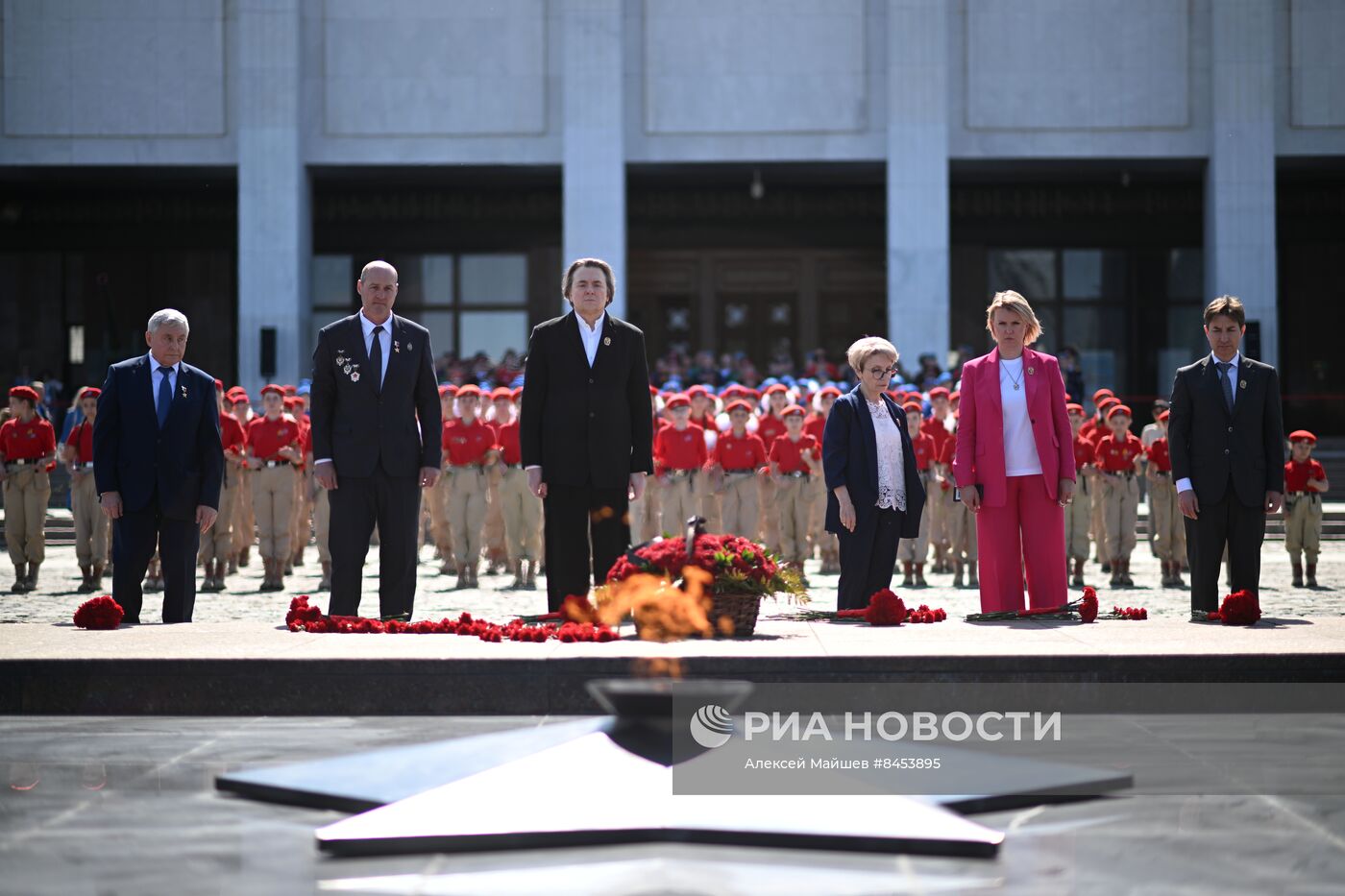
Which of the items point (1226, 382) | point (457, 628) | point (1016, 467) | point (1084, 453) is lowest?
point (457, 628)

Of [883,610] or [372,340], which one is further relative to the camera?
[372,340]

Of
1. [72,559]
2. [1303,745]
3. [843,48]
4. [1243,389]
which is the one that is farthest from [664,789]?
[843,48]

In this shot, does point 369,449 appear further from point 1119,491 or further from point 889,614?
point 1119,491

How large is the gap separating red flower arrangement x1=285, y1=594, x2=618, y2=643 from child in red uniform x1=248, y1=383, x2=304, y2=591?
24.1 feet

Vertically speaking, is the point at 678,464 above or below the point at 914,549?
above

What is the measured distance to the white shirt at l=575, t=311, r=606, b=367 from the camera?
8414 millimetres

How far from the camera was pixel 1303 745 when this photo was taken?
527cm

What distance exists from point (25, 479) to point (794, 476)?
7100mm

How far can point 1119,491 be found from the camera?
597 inches

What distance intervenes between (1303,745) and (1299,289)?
99.7ft

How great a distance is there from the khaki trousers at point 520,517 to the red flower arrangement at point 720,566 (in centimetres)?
851

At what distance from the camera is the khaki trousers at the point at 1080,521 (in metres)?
15.1

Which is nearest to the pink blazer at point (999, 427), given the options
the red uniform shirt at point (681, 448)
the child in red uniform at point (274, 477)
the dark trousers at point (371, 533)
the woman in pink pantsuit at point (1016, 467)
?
the woman in pink pantsuit at point (1016, 467)

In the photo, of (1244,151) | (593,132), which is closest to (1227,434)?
(593,132)
